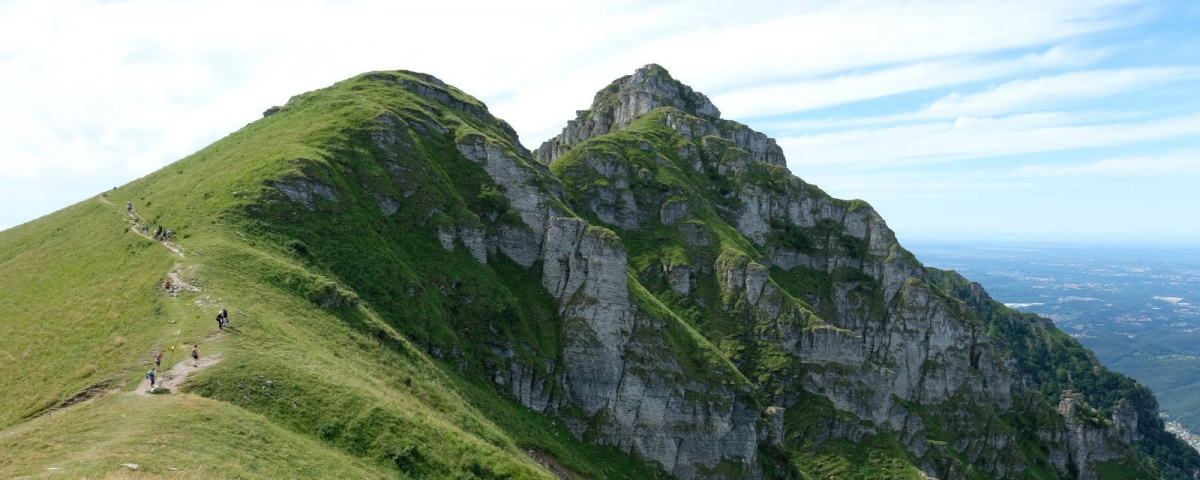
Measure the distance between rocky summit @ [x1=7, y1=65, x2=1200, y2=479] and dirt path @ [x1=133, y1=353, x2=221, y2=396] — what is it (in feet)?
2.25

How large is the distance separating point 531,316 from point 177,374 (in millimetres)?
47774

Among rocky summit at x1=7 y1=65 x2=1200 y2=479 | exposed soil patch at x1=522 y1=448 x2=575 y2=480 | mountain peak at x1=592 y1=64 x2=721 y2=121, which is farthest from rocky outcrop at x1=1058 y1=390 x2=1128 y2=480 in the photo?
exposed soil patch at x1=522 y1=448 x2=575 y2=480

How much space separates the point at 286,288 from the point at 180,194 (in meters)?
27.9

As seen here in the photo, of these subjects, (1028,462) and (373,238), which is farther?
(1028,462)

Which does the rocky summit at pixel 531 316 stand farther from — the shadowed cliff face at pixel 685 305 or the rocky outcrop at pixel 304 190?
the shadowed cliff face at pixel 685 305

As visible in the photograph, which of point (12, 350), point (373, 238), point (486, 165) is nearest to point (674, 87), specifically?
point (486, 165)

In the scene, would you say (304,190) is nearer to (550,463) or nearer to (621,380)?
(550,463)

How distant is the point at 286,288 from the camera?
59.4 meters

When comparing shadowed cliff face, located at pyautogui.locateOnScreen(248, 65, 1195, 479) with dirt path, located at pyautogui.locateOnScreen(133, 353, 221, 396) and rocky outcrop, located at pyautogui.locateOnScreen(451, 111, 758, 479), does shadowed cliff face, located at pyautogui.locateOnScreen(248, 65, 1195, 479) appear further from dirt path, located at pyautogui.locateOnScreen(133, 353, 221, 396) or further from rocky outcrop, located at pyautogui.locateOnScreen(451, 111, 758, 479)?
dirt path, located at pyautogui.locateOnScreen(133, 353, 221, 396)

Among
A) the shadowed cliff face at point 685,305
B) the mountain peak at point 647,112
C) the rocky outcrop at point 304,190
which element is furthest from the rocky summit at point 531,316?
the mountain peak at point 647,112

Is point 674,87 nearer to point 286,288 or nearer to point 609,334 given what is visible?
point 609,334

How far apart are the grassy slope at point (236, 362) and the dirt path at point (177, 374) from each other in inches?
28.8

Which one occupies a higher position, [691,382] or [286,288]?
[286,288]

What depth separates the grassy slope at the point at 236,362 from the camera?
35844 mm
